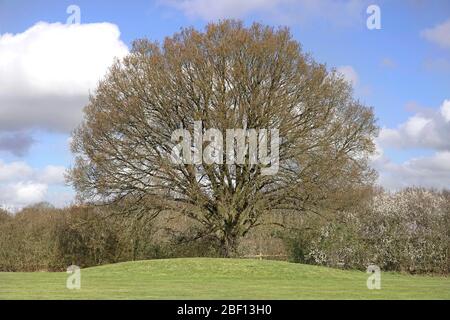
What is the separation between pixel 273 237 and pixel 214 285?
18.2 meters

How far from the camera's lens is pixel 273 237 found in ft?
128

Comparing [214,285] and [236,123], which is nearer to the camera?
[214,285]

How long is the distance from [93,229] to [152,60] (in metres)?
11.5

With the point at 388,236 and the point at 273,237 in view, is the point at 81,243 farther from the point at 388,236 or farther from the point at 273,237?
the point at 388,236

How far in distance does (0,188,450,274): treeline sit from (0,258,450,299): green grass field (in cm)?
701

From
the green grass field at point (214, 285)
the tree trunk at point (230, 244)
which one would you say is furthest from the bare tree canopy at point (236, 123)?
the green grass field at point (214, 285)

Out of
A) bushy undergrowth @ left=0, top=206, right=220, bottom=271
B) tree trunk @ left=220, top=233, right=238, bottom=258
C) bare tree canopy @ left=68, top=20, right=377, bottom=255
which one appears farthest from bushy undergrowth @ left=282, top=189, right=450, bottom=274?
bushy undergrowth @ left=0, top=206, right=220, bottom=271

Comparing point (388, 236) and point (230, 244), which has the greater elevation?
point (388, 236)

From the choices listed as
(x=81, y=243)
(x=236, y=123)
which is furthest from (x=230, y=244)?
(x=81, y=243)

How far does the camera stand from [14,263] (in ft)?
126

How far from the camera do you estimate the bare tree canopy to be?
34.2 meters

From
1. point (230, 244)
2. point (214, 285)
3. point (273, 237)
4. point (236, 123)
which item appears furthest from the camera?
point (273, 237)

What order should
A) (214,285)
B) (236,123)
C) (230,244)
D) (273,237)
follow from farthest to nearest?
(273,237)
(230,244)
(236,123)
(214,285)

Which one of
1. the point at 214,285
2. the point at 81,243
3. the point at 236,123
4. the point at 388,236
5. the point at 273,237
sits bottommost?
the point at 214,285
